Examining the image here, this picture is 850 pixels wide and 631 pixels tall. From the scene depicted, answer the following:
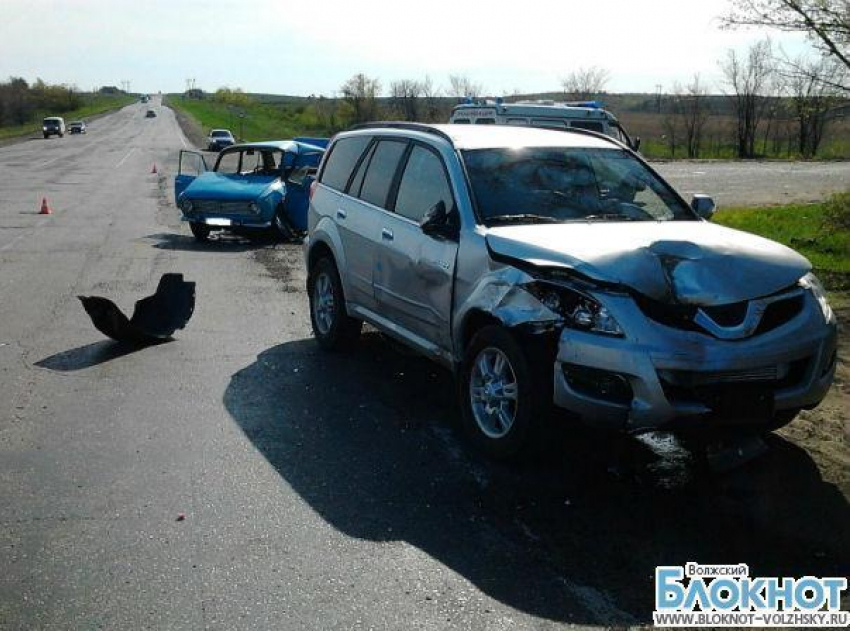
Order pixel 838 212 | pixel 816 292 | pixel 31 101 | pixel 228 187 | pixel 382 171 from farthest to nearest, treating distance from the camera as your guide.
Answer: pixel 31 101 < pixel 228 187 < pixel 838 212 < pixel 382 171 < pixel 816 292

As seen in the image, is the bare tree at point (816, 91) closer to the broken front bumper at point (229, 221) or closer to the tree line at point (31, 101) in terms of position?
the broken front bumper at point (229, 221)

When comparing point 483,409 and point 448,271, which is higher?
point 448,271

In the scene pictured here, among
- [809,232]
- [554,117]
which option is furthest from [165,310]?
[809,232]

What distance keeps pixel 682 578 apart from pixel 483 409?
5.99 ft

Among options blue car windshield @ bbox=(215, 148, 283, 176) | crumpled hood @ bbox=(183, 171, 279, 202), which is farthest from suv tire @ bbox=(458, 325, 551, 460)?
blue car windshield @ bbox=(215, 148, 283, 176)

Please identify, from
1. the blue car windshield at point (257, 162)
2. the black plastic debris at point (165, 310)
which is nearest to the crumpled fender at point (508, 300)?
the black plastic debris at point (165, 310)

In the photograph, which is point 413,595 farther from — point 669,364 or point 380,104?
point 380,104

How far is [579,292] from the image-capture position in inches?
197

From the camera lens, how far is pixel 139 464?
5465mm

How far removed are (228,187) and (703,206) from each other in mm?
10638

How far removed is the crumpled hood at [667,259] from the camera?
4934 mm

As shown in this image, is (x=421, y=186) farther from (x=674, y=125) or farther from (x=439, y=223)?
(x=674, y=125)

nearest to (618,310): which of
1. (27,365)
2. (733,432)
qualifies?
(733,432)

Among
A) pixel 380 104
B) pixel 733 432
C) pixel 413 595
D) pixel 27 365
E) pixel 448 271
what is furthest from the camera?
pixel 380 104
